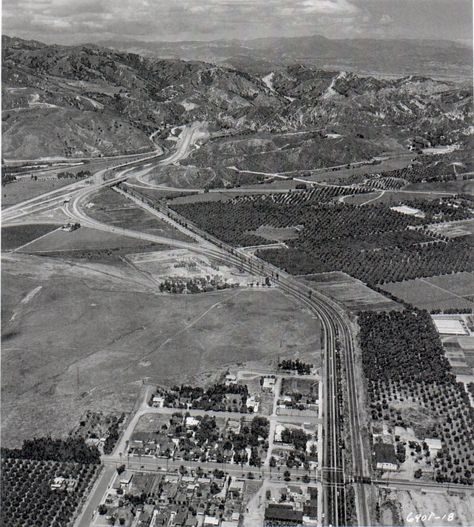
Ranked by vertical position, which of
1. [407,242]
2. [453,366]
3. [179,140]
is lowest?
[453,366]

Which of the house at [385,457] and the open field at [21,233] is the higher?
the open field at [21,233]

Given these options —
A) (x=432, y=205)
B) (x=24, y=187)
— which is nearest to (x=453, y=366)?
(x=432, y=205)

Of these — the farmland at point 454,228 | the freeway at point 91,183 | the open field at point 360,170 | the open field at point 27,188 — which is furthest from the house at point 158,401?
the open field at point 360,170

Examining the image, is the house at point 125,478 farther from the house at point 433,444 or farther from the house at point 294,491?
the house at point 433,444

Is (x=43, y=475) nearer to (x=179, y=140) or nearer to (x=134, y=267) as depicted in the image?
(x=134, y=267)

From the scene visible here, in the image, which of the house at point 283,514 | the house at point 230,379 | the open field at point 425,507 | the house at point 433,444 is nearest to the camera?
the house at point 283,514

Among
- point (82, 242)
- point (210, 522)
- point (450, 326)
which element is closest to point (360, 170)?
point (82, 242)
